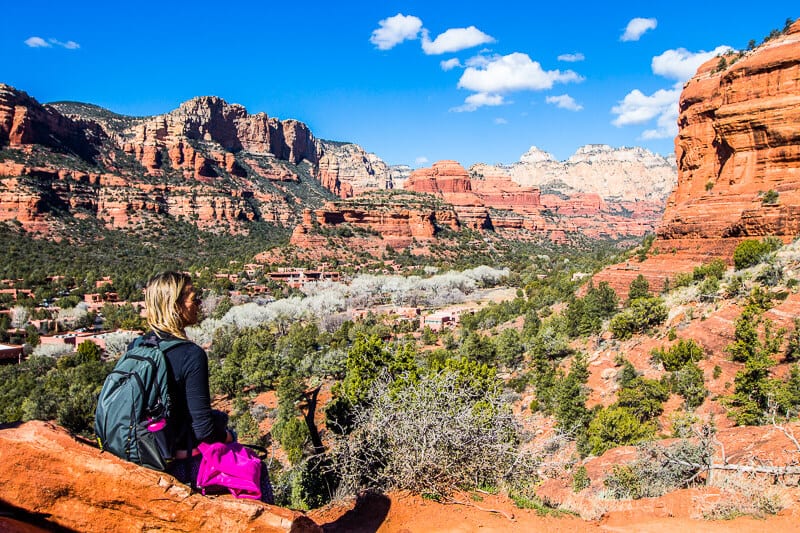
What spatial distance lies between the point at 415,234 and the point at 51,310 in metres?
54.5

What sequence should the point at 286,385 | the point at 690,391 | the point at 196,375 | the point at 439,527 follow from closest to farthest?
the point at 196,375, the point at 439,527, the point at 690,391, the point at 286,385

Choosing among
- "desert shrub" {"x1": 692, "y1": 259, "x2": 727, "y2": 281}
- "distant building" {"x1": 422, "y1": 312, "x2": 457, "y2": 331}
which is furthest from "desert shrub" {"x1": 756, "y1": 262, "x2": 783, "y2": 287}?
"distant building" {"x1": 422, "y1": 312, "x2": 457, "y2": 331}

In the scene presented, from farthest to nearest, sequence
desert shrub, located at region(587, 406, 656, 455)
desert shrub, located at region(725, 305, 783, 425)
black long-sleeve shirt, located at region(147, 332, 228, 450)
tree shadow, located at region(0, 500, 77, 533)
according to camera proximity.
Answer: desert shrub, located at region(587, 406, 656, 455) → desert shrub, located at region(725, 305, 783, 425) → black long-sleeve shirt, located at region(147, 332, 228, 450) → tree shadow, located at region(0, 500, 77, 533)

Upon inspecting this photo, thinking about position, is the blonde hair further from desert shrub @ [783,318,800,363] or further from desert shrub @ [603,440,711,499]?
desert shrub @ [783,318,800,363]

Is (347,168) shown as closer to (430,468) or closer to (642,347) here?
(642,347)

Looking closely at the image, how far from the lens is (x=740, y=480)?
577 cm

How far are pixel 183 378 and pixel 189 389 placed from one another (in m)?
0.08

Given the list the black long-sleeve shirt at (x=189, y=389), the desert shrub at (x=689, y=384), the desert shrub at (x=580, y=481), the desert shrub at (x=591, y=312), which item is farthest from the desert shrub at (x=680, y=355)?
the black long-sleeve shirt at (x=189, y=389)

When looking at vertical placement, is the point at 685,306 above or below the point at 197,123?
below

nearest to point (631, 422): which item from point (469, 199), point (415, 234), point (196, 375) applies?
point (196, 375)

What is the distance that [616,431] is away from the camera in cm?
1285

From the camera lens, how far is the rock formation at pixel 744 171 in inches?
910

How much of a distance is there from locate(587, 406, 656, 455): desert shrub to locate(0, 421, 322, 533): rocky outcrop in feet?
38.4

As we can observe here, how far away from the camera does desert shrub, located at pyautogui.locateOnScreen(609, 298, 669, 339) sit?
20.8 metres
